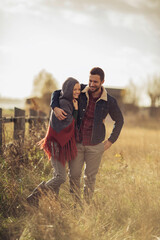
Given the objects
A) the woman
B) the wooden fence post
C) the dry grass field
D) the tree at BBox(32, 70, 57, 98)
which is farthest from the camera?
the tree at BBox(32, 70, 57, 98)

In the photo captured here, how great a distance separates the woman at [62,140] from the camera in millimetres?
3053

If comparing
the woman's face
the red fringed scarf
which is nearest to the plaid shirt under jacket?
the red fringed scarf

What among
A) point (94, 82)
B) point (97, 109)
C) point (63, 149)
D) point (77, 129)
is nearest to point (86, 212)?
point (63, 149)

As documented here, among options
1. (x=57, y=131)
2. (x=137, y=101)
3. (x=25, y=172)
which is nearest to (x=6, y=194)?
(x=25, y=172)

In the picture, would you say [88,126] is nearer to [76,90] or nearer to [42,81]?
[76,90]

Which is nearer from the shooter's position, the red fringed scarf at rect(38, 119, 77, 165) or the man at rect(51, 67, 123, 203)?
the red fringed scarf at rect(38, 119, 77, 165)

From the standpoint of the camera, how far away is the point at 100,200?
346cm

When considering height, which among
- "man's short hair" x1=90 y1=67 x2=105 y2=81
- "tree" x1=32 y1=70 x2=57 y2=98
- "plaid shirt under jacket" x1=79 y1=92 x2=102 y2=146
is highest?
"tree" x1=32 y1=70 x2=57 y2=98

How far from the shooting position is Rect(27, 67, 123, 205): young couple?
307 cm

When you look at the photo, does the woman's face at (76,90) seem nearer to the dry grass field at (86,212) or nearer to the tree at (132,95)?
the dry grass field at (86,212)

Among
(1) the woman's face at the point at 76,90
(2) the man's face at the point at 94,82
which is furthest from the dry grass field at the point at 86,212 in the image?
(2) the man's face at the point at 94,82

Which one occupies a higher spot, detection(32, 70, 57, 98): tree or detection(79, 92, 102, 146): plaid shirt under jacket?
detection(32, 70, 57, 98): tree

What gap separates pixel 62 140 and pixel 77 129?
0.87 ft

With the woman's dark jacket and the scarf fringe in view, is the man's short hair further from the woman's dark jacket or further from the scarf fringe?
the scarf fringe
